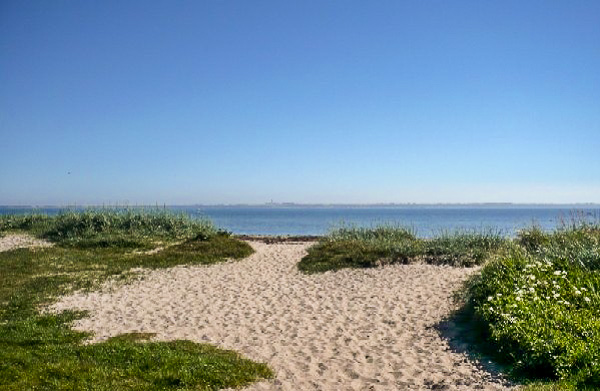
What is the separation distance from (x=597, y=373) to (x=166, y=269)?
50.4 feet

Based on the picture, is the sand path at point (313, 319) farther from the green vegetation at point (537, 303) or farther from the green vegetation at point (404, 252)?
the green vegetation at point (404, 252)

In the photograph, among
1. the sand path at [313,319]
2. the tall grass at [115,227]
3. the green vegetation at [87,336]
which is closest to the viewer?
the green vegetation at [87,336]

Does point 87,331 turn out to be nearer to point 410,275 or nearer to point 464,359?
point 464,359

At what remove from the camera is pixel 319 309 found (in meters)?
12.6

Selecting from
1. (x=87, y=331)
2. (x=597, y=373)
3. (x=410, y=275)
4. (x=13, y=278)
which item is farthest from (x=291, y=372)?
(x=13, y=278)

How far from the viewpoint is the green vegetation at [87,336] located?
7488 mm

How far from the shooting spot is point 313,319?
38.0 feet

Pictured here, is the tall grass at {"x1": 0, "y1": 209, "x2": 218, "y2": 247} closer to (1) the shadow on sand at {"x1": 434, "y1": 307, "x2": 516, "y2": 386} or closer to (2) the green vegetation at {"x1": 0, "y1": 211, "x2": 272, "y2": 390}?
(2) the green vegetation at {"x1": 0, "y1": 211, "x2": 272, "y2": 390}

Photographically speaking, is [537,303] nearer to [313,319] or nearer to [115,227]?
[313,319]

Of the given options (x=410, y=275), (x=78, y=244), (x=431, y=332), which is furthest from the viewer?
(x=78, y=244)

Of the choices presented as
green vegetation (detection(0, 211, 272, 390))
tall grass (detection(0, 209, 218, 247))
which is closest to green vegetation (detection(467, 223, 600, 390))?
green vegetation (detection(0, 211, 272, 390))

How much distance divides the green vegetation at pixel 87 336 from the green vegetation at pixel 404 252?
4.17 metres

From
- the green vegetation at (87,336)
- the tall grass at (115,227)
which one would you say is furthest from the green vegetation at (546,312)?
the tall grass at (115,227)

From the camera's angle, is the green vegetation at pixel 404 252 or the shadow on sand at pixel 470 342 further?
the green vegetation at pixel 404 252
